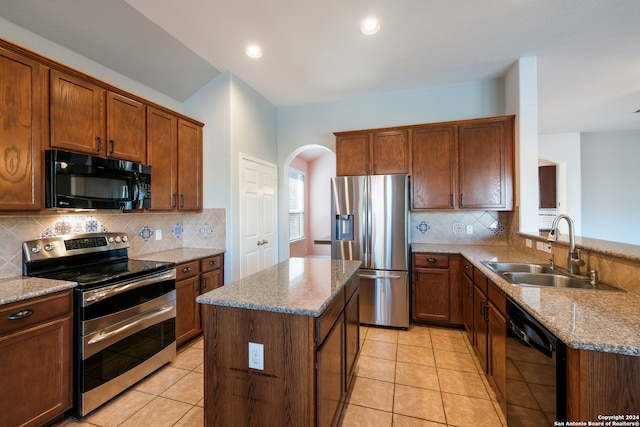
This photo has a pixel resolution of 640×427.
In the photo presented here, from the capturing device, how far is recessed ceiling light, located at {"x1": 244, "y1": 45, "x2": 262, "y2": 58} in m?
2.84

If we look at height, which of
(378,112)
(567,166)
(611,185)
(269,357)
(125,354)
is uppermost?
(378,112)

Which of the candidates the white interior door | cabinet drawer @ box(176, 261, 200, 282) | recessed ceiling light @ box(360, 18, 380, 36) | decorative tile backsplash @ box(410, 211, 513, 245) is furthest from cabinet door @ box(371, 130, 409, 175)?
cabinet drawer @ box(176, 261, 200, 282)

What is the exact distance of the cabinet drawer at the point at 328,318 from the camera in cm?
130

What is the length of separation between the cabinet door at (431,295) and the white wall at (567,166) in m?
4.05

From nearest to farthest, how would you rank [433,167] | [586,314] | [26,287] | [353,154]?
[586,314] < [26,287] < [433,167] < [353,154]

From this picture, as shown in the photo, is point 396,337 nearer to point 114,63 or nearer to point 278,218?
point 278,218

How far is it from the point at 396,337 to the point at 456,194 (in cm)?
177

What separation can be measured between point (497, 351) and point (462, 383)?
53 cm

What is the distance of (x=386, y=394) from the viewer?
208cm

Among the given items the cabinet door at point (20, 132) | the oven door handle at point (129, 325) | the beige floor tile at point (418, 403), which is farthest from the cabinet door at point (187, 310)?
the beige floor tile at point (418, 403)

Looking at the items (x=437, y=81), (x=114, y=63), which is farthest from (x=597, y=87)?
(x=114, y=63)

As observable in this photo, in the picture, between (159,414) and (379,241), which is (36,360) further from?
(379,241)

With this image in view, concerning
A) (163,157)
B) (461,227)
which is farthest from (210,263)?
(461,227)

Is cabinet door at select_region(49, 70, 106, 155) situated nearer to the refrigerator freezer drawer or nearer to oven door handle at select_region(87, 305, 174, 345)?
oven door handle at select_region(87, 305, 174, 345)
